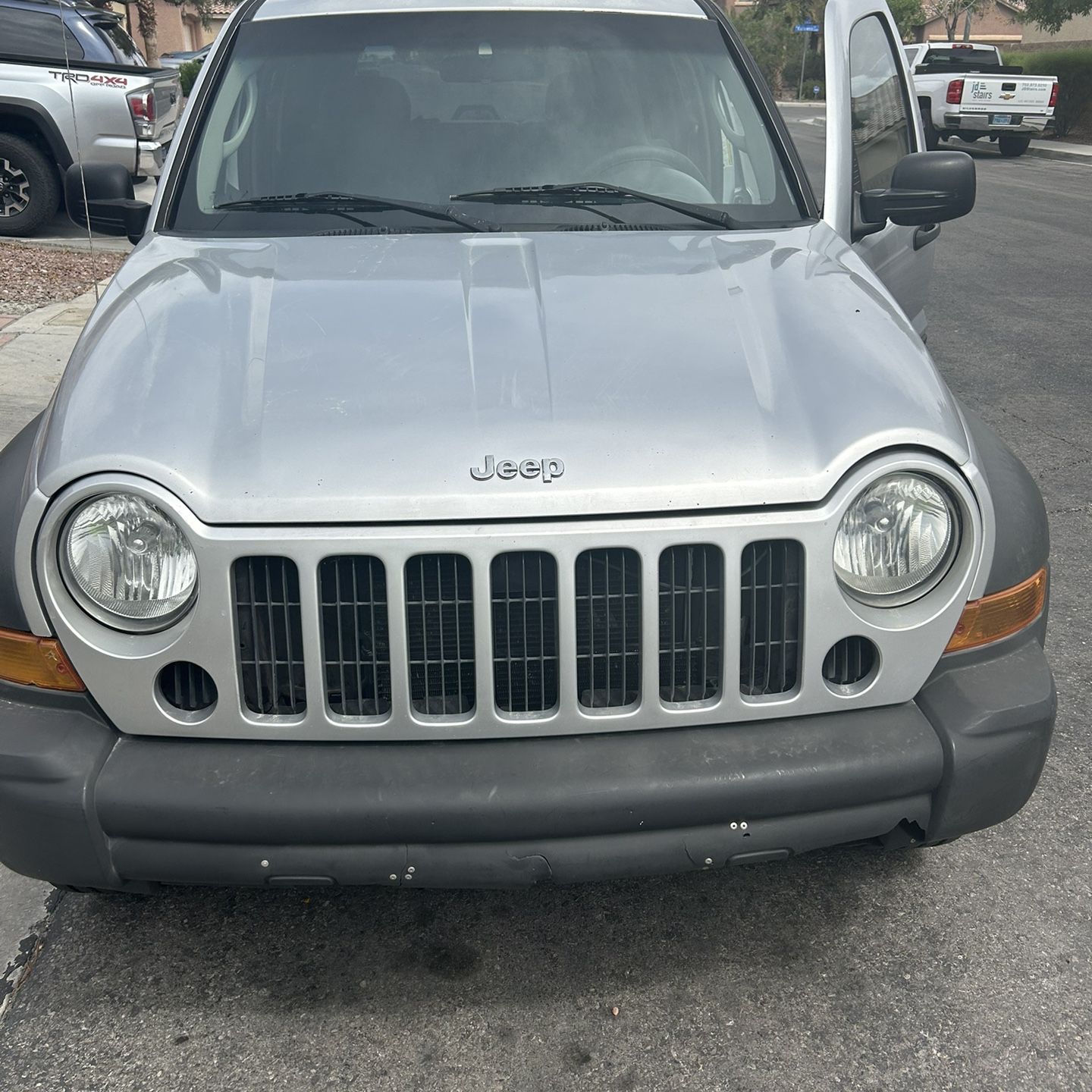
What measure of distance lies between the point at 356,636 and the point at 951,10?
190ft

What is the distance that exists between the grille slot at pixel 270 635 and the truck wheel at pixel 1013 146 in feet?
80.7

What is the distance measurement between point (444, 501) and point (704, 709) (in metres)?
0.61

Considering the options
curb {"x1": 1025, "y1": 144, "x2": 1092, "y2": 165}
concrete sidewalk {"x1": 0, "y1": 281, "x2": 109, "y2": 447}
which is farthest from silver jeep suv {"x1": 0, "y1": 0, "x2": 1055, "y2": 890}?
curb {"x1": 1025, "y1": 144, "x2": 1092, "y2": 165}

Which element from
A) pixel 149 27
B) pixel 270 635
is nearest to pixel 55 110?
pixel 270 635

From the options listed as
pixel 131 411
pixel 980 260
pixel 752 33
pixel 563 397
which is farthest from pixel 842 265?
pixel 752 33

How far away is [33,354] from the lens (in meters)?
7.20

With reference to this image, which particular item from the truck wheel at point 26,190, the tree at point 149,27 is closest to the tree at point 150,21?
the tree at point 149,27

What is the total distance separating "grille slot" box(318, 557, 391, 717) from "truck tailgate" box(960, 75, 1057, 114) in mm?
22493

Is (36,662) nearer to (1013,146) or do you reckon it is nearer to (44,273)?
(44,273)

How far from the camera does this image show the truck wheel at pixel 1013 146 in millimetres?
23766

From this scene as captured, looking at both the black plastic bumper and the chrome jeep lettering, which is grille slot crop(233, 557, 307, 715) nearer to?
the black plastic bumper

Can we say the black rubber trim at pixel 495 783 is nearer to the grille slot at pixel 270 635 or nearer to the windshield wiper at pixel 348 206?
the grille slot at pixel 270 635

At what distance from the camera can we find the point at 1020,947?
8.77 feet

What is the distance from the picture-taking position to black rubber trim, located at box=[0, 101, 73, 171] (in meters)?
10.0
